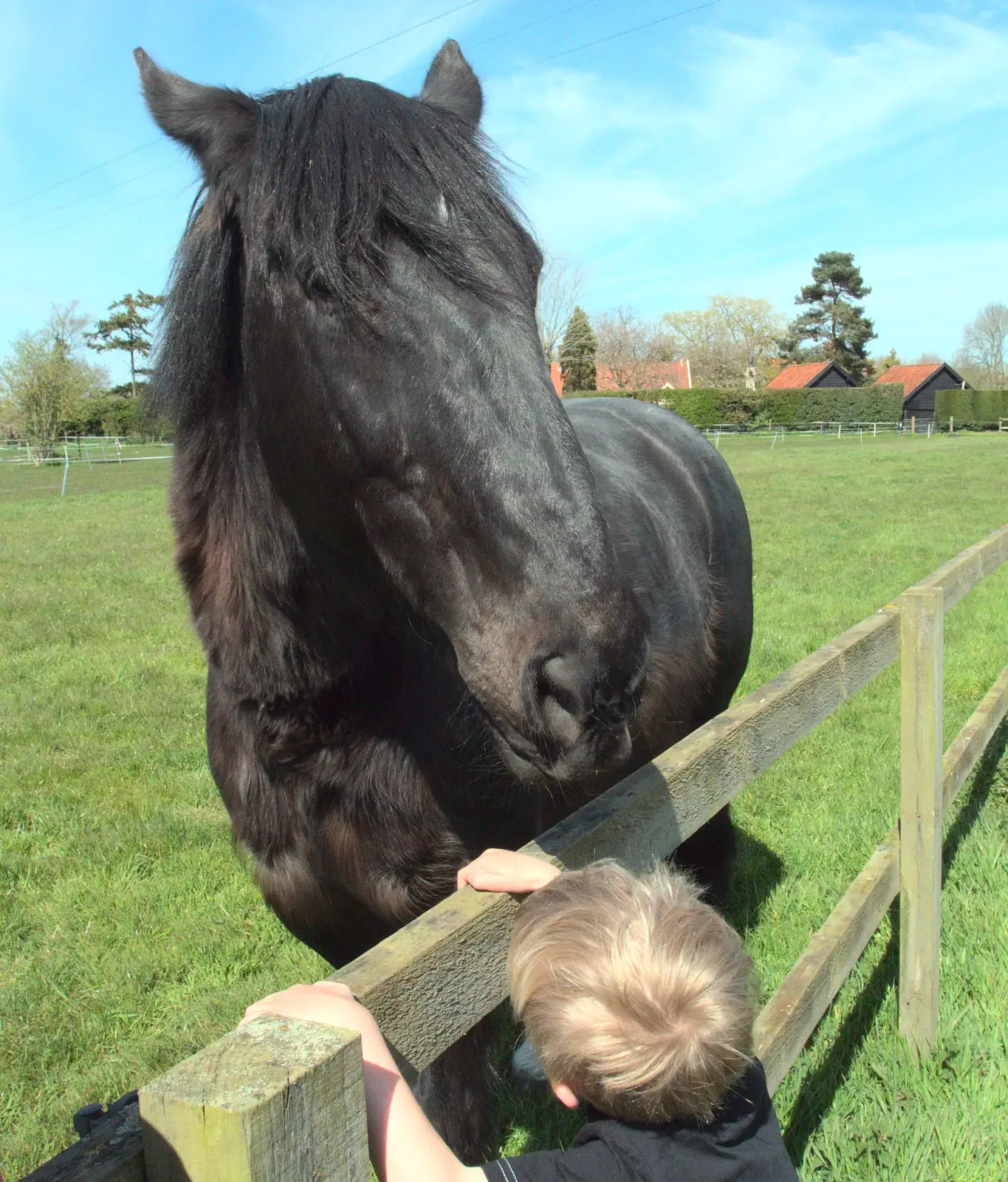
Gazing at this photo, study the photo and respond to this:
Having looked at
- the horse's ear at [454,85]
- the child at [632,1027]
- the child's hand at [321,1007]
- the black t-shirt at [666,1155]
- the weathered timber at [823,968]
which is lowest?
the weathered timber at [823,968]

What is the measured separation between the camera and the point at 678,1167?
50.1 inches

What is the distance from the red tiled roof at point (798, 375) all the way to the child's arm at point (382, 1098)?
70621mm

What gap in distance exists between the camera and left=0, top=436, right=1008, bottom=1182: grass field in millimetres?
2729

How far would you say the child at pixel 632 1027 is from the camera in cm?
125

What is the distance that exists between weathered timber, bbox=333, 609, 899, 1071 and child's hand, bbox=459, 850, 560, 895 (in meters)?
0.02

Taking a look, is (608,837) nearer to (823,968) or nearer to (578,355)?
(823,968)

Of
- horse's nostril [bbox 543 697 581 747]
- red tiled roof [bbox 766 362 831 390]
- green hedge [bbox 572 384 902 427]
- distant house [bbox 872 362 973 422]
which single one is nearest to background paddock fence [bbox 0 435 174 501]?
horse's nostril [bbox 543 697 581 747]

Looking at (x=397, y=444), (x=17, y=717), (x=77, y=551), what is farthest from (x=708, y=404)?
(x=397, y=444)

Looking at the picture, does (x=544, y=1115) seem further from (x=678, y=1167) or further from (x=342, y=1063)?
(x=342, y=1063)

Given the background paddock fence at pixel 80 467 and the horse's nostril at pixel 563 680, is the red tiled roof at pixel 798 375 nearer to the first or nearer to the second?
the background paddock fence at pixel 80 467

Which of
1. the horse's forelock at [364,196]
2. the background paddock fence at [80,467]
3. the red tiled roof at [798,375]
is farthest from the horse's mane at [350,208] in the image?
the red tiled roof at [798,375]

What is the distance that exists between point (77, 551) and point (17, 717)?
7.80 metres

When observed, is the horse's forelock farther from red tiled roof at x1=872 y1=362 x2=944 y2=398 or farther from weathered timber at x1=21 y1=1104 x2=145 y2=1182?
red tiled roof at x1=872 y1=362 x2=944 y2=398

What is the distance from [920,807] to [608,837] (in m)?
1.80
